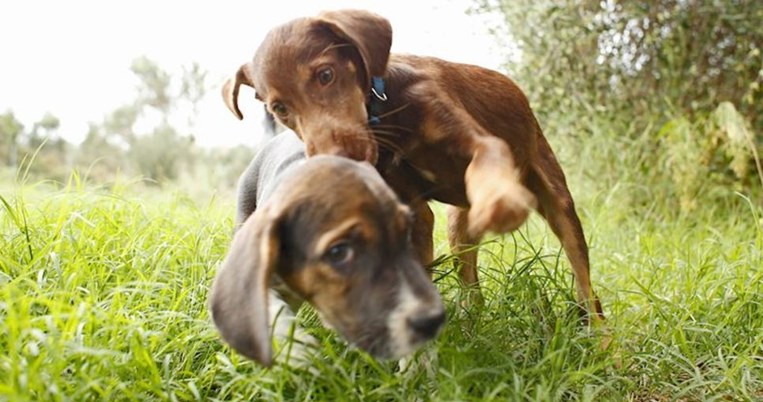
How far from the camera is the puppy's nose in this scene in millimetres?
2777

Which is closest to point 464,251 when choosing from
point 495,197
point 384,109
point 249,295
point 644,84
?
point 384,109

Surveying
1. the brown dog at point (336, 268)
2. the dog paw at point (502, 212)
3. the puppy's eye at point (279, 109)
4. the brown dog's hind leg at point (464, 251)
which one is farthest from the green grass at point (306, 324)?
the puppy's eye at point (279, 109)

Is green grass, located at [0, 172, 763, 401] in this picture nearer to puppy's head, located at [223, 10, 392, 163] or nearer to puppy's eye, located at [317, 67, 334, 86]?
puppy's head, located at [223, 10, 392, 163]

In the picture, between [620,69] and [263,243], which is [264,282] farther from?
[620,69]

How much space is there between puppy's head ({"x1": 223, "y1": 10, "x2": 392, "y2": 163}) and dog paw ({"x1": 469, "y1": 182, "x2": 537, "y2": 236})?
35.8 inches

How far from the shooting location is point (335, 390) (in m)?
3.03

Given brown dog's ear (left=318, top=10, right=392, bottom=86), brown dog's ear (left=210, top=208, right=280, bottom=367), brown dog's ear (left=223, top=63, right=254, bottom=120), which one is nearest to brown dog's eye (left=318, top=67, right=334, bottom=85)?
brown dog's ear (left=318, top=10, right=392, bottom=86)

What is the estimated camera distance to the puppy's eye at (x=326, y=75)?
3.86 m

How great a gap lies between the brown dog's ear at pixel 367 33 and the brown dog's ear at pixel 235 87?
68cm

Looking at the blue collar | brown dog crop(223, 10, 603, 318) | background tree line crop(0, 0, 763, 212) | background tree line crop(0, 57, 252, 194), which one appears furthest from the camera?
background tree line crop(0, 57, 252, 194)

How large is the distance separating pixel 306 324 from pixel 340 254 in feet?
2.95

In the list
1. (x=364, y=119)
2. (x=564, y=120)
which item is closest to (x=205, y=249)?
(x=364, y=119)

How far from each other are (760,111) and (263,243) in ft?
22.5

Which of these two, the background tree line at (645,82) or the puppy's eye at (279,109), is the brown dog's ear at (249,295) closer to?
the puppy's eye at (279,109)
